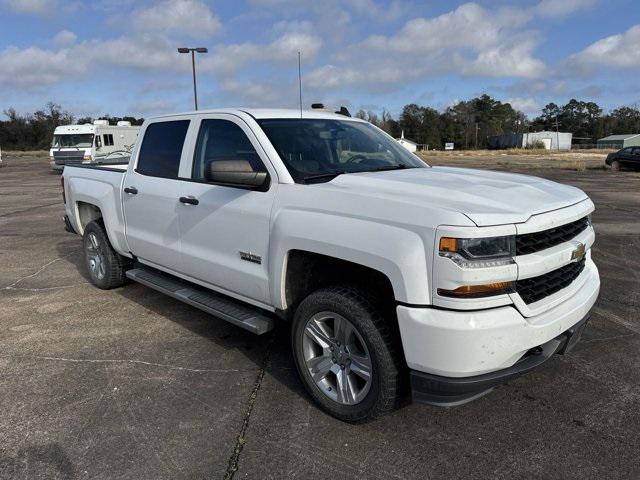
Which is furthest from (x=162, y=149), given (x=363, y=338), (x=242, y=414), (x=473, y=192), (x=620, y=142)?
(x=620, y=142)

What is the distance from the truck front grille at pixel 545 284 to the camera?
9.11ft

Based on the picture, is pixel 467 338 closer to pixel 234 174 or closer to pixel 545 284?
pixel 545 284

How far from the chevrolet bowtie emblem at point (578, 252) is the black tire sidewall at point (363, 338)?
1.25m

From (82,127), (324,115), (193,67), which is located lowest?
(324,115)

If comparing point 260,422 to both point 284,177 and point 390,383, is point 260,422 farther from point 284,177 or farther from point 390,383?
point 284,177

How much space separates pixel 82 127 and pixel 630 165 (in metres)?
30.4

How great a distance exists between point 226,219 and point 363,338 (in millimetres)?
1431

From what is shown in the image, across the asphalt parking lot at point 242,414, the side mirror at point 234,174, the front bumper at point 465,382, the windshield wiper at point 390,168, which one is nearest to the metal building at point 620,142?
the windshield wiper at point 390,168

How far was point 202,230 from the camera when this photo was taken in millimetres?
4043

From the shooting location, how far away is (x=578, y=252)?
310 cm

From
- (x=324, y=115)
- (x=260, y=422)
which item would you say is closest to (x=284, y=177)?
(x=324, y=115)

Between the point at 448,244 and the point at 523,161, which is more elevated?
the point at 523,161

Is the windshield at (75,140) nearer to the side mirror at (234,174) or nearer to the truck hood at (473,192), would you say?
the side mirror at (234,174)

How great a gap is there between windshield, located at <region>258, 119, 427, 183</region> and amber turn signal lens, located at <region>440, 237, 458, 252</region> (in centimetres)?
111
